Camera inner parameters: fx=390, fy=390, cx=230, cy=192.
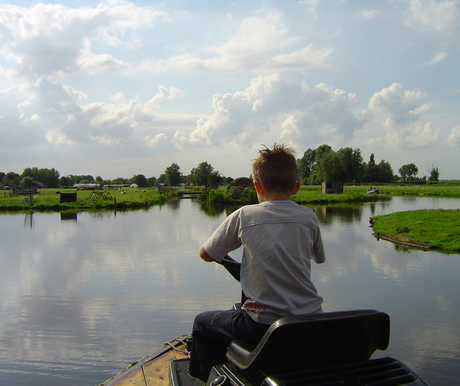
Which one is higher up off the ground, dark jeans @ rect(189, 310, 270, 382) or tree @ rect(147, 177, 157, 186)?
tree @ rect(147, 177, 157, 186)

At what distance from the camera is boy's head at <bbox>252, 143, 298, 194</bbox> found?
7.30ft

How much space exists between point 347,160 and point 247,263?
8057cm

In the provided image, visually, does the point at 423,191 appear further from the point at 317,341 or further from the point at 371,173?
the point at 317,341

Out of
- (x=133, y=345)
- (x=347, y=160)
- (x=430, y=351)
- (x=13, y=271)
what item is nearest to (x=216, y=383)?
(x=133, y=345)

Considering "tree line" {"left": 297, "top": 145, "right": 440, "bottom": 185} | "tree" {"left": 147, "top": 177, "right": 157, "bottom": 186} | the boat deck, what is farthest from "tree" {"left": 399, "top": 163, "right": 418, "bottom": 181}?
the boat deck

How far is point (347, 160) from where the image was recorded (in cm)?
7888

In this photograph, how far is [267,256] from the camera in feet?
6.77

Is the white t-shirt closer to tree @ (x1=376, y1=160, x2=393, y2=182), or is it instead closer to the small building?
the small building

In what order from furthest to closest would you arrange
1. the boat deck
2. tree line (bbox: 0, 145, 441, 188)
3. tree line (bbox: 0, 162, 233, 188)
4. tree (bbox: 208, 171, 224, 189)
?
tree line (bbox: 0, 145, 441, 188), tree line (bbox: 0, 162, 233, 188), tree (bbox: 208, 171, 224, 189), the boat deck

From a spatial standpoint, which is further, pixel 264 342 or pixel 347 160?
pixel 347 160

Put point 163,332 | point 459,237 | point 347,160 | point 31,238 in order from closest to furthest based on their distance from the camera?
point 163,332
point 459,237
point 31,238
point 347,160

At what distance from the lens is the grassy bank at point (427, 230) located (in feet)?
42.1

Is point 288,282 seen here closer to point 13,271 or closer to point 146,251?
point 13,271

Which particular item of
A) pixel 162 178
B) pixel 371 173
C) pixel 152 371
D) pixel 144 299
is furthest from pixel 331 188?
pixel 162 178
